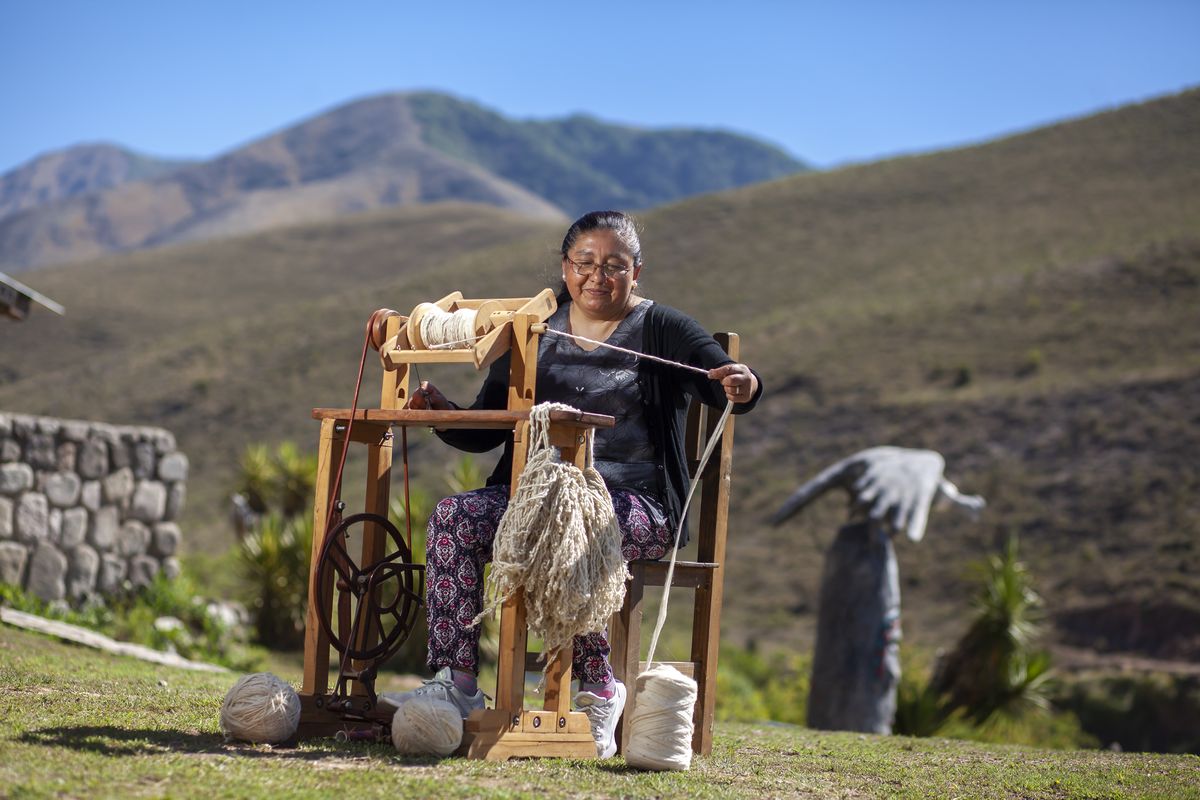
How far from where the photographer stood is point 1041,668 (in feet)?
39.2

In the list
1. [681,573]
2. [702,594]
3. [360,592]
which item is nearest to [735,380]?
[681,573]

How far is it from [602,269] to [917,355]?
28.0 meters

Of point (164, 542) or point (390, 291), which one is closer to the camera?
point (164, 542)

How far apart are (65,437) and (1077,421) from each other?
69.0 ft

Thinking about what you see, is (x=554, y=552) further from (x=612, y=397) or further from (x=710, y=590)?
(x=710, y=590)

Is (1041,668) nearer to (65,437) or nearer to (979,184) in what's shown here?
(65,437)

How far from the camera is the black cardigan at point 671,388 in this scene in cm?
484

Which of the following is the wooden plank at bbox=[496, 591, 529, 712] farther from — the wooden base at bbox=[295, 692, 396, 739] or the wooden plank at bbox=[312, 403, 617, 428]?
the wooden plank at bbox=[312, 403, 617, 428]

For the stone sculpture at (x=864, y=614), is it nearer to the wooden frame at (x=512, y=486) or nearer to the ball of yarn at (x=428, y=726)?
the wooden frame at (x=512, y=486)

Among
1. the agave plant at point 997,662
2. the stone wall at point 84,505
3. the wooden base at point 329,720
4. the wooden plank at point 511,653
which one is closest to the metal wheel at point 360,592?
the wooden base at point 329,720

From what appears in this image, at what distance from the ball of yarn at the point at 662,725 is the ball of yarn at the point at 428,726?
0.61 meters

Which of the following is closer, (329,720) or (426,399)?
(329,720)

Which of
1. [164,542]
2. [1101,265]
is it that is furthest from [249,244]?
[164,542]

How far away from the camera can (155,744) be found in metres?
4.07
